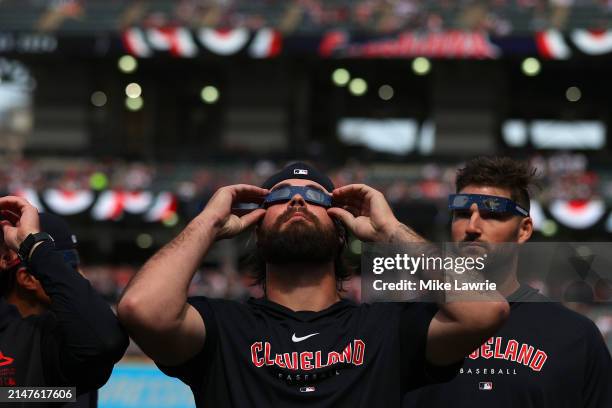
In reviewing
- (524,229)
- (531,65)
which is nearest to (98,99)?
(531,65)

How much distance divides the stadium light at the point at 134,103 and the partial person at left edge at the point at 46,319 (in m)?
25.3

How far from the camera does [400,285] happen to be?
125 inches

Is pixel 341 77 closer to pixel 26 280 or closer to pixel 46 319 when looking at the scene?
pixel 26 280

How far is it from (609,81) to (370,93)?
280 inches

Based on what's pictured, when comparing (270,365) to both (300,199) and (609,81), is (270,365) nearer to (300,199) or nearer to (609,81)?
(300,199)

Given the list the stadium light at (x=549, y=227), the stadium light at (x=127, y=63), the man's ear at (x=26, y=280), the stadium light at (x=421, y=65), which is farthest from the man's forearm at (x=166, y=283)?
the stadium light at (x=127, y=63)

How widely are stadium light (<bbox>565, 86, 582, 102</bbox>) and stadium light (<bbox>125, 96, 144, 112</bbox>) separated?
13094 millimetres

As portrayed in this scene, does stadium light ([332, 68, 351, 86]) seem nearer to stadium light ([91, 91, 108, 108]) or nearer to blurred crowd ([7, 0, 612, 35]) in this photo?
blurred crowd ([7, 0, 612, 35])

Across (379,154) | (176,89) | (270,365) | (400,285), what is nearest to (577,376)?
(400,285)

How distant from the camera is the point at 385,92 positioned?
90.1ft

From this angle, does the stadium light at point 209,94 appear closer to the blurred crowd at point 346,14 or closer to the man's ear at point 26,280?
the blurred crowd at point 346,14

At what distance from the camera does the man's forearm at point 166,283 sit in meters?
2.92

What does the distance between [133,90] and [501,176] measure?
25.5 m

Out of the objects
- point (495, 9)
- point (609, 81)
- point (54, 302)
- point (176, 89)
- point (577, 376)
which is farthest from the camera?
point (176, 89)
